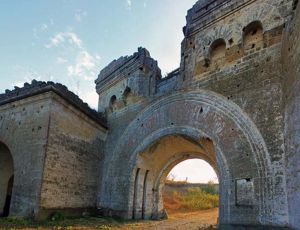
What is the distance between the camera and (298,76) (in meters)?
6.20

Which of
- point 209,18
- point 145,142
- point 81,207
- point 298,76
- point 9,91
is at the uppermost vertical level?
point 209,18

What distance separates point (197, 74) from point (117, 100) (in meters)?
4.07

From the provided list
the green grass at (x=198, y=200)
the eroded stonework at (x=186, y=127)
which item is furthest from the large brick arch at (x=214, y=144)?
the green grass at (x=198, y=200)

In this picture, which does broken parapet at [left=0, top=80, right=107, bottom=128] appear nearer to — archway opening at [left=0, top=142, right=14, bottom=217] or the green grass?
archway opening at [left=0, top=142, right=14, bottom=217]

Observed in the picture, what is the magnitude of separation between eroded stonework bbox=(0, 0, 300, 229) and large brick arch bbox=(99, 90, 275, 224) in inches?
1.1

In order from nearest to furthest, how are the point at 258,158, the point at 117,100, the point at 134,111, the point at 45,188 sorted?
1. the point at 258,158
2. the point at 45,188
3. the point at 134,111
4. the point at 117,100

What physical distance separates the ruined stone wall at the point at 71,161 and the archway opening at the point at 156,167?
177cm

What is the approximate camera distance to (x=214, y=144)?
27.9 feet

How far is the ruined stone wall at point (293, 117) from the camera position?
6.12 metres

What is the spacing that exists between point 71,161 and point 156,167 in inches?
124

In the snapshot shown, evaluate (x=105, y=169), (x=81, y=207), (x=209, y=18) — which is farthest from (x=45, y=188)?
(x=209, y=18)

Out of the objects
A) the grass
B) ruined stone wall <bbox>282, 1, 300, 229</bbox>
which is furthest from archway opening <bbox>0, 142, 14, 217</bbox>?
ruined stone wall <bbox>282, 1, 300, 229</bbox>

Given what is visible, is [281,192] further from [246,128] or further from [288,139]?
[246,128]

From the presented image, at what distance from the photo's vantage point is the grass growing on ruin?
61.8 ft
